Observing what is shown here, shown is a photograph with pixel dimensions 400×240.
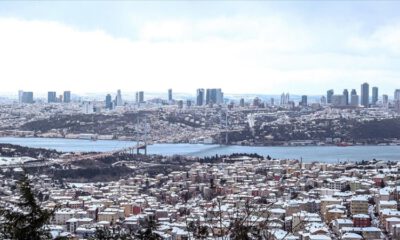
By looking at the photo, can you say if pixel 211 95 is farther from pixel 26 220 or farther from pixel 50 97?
pixel 26 220

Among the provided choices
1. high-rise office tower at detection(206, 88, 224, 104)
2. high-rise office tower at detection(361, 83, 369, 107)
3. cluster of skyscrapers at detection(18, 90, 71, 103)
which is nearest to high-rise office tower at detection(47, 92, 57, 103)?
cluster of skyscrapers at detection(18, 90, 71, 103)

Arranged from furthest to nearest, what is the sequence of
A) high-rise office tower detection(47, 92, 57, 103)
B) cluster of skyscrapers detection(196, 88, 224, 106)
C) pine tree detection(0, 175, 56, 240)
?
high-rise office tower detection(47, 92, 57, 103)
cluster of skyscrapers detection(196, 88, 224, 106)
pine tree detection(0, 175, 56, 240)

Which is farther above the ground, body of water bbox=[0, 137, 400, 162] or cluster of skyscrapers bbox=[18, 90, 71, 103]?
cluster of skyscrapers bbox=[18, 90, 71, 103]

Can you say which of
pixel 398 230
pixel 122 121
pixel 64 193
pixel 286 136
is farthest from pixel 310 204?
pixel 122 121

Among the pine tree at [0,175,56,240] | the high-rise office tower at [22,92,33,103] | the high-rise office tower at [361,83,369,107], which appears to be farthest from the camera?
the high-rise office tower at [22,92,33,103]

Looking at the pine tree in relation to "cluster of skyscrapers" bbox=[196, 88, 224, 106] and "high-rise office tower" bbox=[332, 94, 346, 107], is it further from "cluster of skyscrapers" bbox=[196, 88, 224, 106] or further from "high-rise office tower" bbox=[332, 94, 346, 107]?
"cluster of skyscrapers" bbox=[196, 88, 224, 106]

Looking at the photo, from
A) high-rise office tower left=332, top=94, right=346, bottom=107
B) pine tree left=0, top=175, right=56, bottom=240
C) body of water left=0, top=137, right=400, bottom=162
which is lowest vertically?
body of water left=0, top=137, right=400, bottom=162
